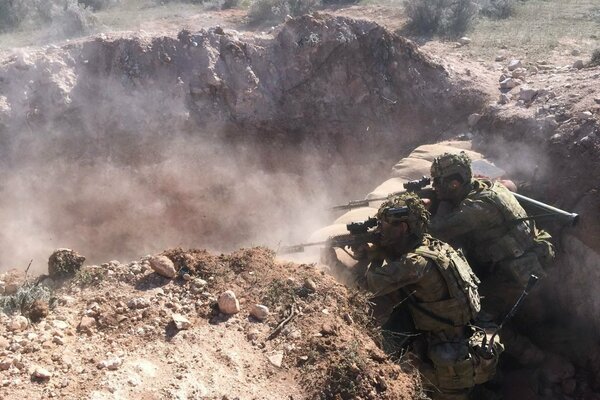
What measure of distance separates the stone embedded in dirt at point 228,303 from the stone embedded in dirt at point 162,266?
0.54 m

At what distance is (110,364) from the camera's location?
3.44m

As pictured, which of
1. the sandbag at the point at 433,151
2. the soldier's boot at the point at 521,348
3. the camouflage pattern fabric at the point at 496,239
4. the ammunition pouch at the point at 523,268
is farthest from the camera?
the sandbag at the point at 433,151

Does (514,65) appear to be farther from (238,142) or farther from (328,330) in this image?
(328,330)

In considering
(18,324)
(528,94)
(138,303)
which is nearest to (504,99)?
(528,94)

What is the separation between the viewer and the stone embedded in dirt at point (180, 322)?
3820 millimetres

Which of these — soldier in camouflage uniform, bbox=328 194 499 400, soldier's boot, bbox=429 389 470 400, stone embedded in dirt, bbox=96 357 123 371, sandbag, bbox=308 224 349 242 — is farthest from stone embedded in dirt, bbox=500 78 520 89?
stone embedded in dirt, bbox=96 357 123 371

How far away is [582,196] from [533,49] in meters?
5.18

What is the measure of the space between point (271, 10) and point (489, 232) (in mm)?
8252

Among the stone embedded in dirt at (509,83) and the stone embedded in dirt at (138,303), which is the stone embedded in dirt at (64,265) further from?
the stone embedded in dirt at (509,83)

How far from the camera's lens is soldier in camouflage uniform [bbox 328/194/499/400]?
14.6 feet

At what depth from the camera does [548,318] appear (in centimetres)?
684

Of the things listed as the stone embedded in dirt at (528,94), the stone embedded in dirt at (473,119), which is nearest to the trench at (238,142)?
the stone embedded in dirt at (473,119)

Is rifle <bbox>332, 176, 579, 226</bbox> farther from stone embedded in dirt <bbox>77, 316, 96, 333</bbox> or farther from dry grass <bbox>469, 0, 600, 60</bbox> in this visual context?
dry grass <bbox>469, 0, 600, 60</bbox>

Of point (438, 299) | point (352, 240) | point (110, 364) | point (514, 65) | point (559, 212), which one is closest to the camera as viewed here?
point (110, 364)
